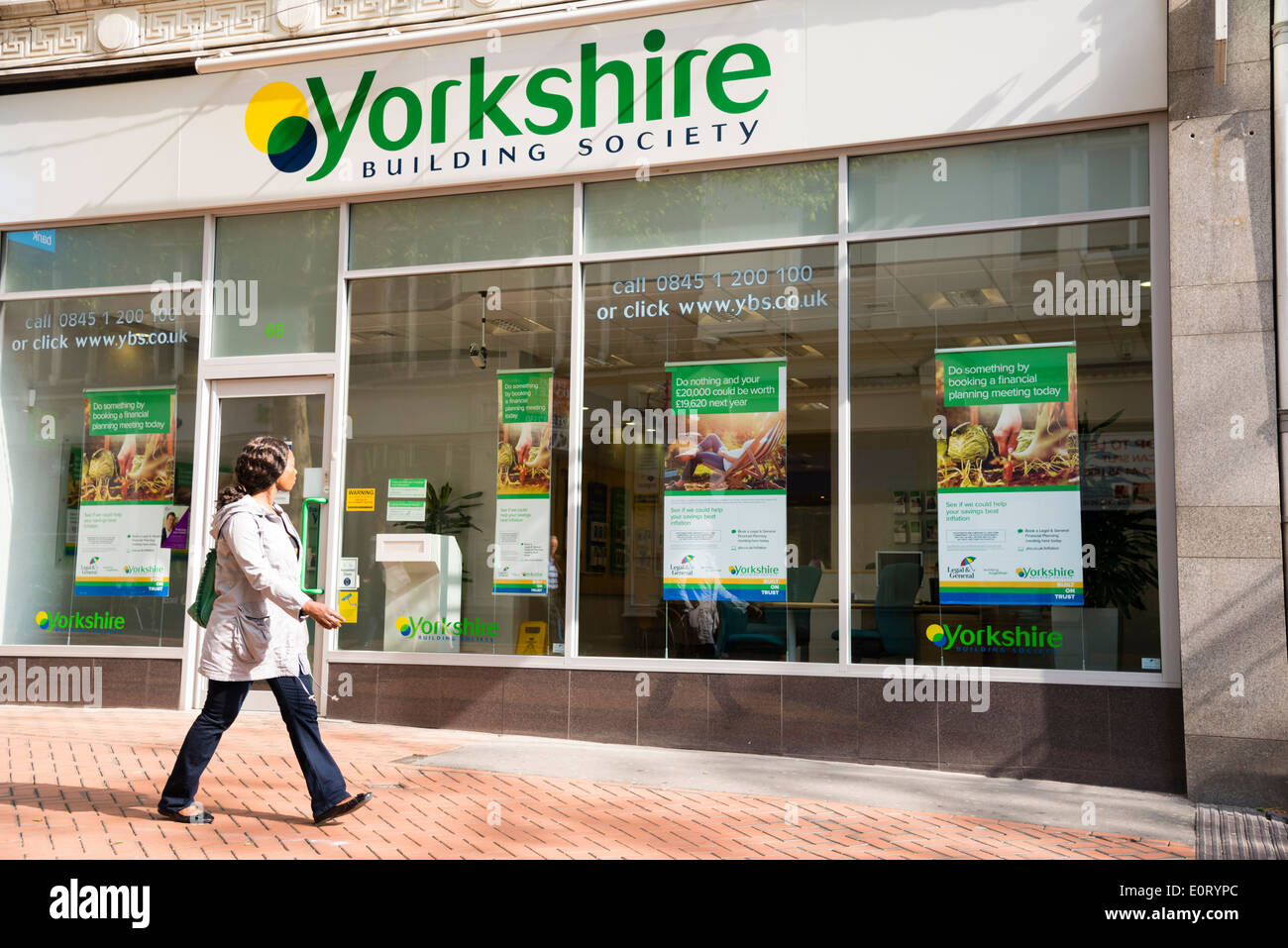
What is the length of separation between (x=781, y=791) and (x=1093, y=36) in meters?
5.17

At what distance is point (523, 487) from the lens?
909 cm

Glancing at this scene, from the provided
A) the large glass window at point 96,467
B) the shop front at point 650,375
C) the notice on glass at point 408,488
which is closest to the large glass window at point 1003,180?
the shop front at point 650,375

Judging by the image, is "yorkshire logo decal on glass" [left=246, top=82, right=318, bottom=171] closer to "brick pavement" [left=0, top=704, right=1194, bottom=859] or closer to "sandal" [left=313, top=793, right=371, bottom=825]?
"brick pavement" [left=0, top=704, right=1194, bottom=859]

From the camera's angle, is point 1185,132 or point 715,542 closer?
point 1185,132

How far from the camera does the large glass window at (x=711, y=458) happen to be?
8344 millimetres

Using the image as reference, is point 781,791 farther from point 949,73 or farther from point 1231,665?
point 949,73

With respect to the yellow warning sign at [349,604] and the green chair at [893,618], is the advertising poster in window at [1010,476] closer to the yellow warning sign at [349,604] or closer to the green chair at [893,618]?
the green chair at [893,618]

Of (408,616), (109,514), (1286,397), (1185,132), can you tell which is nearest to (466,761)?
(408,616)

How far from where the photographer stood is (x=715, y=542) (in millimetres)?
8562

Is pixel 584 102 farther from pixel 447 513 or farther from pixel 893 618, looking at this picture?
pixel 893 618

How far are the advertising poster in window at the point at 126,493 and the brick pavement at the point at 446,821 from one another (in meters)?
2.40

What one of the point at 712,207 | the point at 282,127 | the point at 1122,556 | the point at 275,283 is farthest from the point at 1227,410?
the point at 282,127

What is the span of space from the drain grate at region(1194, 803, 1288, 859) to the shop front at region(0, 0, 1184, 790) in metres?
0.61
